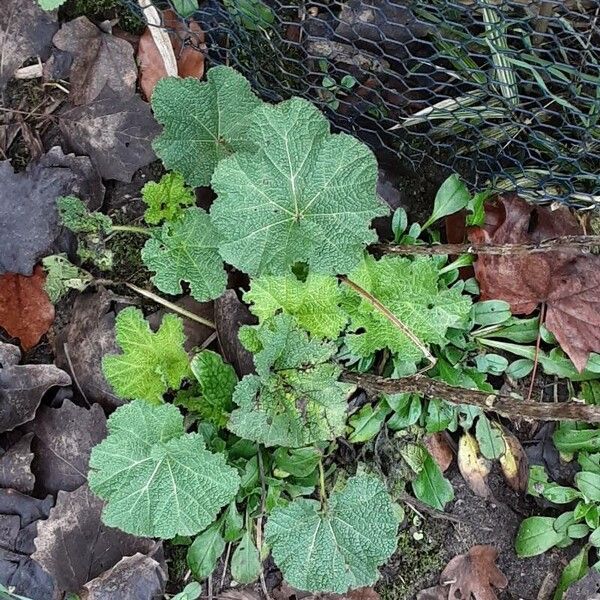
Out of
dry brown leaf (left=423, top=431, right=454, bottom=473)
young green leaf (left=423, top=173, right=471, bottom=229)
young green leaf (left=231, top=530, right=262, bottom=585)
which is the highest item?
young green leaf (left=423, top=173, right=471, bottom=229)

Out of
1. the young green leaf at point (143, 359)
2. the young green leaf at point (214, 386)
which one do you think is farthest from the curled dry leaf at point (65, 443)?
the young green leaf at point (214, 386)

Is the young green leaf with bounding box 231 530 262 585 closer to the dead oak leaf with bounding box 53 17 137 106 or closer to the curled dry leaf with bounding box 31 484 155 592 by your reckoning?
the curled dry leaf with bounding box 31 484 155 592

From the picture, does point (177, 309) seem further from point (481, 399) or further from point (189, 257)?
point (481, 399)

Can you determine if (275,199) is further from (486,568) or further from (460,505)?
(486,568)

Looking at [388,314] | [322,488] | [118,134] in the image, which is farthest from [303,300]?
[118,134]

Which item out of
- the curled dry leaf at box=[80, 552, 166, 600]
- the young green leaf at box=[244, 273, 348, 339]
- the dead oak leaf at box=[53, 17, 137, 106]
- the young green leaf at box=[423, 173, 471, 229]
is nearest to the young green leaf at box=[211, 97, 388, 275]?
the young green leaf at box=[244, 273, 348, 339]
